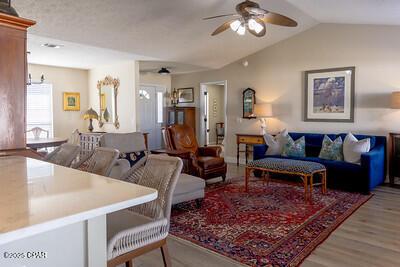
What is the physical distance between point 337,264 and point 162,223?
1570mm

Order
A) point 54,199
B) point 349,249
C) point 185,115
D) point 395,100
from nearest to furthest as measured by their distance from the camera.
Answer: point 54,199 → point 349,249 → point 395,100 → point 185,115

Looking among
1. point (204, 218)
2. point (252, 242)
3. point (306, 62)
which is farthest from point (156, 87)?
point (252, 242)

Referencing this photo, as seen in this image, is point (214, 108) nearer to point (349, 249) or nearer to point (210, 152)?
point (210, 152)

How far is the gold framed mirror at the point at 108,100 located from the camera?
21.8 feet

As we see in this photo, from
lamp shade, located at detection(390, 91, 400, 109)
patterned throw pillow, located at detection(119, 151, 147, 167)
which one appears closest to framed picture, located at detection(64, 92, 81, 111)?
patterned throw pillow, located at detection(119, 151, 147, 167)

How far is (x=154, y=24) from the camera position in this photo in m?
4.57

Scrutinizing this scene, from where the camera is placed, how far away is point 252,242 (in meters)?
2.80

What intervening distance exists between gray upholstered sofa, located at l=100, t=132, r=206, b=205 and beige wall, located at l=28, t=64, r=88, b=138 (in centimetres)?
352

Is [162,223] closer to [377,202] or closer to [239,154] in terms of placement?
[377,202]

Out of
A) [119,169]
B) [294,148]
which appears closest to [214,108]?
[294,148]

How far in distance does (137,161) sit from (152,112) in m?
4.91

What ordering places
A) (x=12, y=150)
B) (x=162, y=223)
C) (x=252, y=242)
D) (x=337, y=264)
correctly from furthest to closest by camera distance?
(x=252, y=242), (x=337, y=264), (x=12, y=150), (x=162, y=223)

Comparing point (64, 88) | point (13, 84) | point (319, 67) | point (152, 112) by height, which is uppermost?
point (319, 67)

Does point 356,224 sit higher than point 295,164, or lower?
lower
